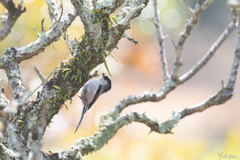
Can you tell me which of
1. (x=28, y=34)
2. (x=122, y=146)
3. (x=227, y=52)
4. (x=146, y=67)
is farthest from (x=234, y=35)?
(x=28, y=34)

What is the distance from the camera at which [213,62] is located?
13438 millimetres

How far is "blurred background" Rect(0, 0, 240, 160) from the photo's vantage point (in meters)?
5.18

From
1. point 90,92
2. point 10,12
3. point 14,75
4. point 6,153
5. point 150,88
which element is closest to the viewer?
point 6,153

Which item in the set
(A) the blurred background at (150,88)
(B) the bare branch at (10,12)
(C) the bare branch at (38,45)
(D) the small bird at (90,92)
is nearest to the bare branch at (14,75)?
(C) the bare branch at (38,45)

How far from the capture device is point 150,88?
38.0 feet

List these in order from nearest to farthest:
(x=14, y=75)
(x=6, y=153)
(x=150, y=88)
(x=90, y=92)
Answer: (x=6, y=153) < (x=14, y=75) < (x=90, y=92) < (x=150, y=88)

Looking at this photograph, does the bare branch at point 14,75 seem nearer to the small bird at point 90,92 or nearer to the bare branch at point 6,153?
the bare branch at point 6,153

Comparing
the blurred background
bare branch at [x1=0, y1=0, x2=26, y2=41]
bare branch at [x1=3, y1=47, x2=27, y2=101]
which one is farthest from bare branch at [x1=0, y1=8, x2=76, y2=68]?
the blurred background

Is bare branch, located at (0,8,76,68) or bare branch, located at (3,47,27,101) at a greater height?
bare branch, located at (0,8,76,68)

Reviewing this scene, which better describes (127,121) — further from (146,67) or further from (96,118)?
(146,67)

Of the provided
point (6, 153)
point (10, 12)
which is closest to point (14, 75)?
point (10, 12)

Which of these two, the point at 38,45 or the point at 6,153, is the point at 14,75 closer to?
the point at 38,45

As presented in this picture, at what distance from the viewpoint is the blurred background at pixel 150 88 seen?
518 centimetres

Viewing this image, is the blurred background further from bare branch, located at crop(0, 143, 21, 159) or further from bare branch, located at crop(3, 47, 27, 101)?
bare branch, located at crop(0, 143, 21, 159)
